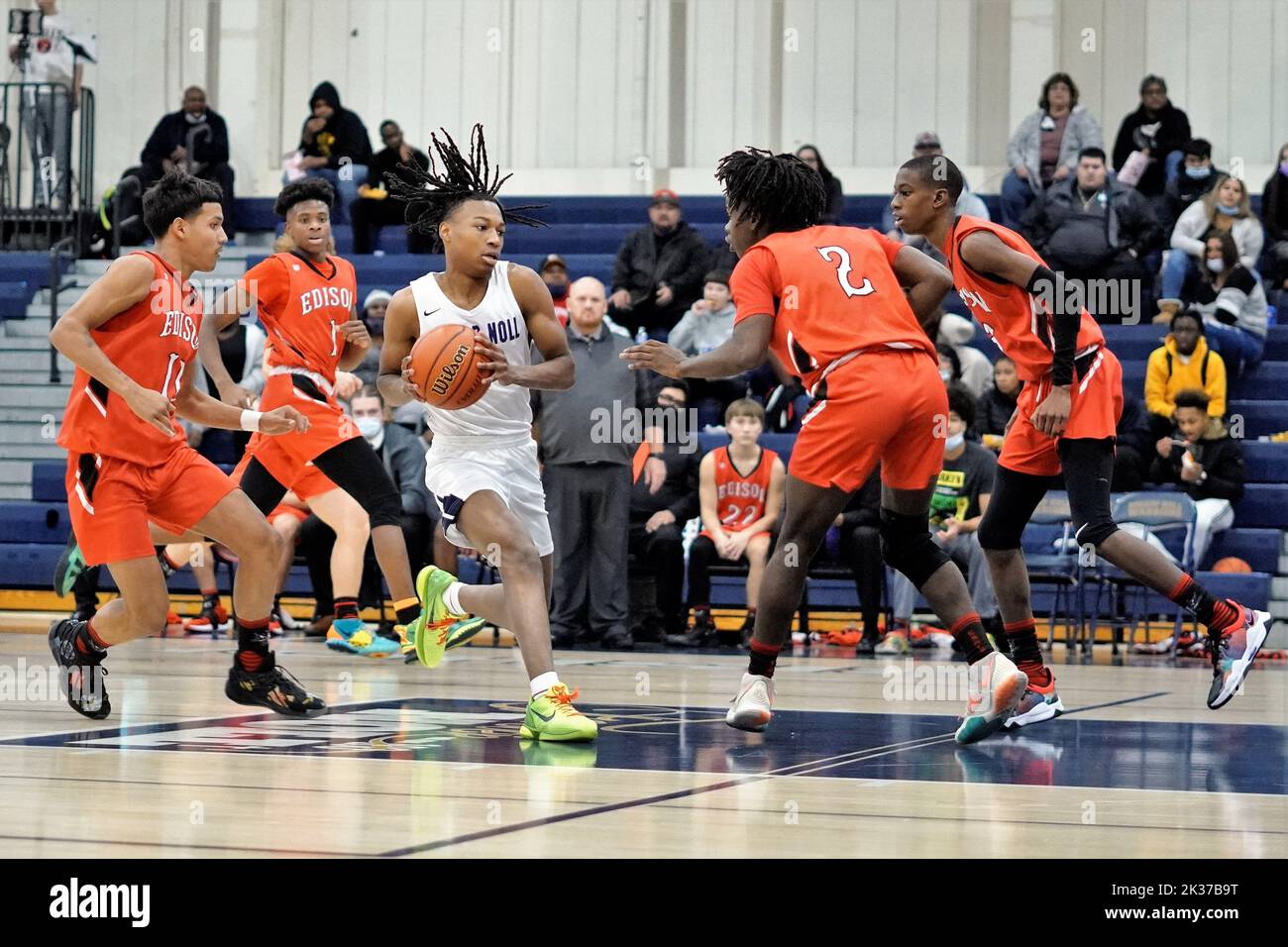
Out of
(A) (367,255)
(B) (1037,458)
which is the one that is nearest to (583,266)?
(A) (367,255)

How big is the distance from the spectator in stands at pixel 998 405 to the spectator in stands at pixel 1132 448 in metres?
0.73

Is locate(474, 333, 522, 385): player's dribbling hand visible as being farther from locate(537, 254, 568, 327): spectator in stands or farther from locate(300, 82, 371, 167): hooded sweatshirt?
locate(300, 82, 371, 167): hooded sweatshirt

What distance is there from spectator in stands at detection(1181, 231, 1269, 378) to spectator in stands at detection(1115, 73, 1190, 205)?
180 centimetres

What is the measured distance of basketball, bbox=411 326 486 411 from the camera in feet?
17.5

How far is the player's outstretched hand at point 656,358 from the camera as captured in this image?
5074 mm

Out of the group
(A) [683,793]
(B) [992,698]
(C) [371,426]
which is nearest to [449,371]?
(A) [683,793]

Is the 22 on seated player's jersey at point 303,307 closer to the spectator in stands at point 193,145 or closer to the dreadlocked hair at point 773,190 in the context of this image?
the dreadlocked hair at point 773,190

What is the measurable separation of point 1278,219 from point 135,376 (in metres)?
10.8

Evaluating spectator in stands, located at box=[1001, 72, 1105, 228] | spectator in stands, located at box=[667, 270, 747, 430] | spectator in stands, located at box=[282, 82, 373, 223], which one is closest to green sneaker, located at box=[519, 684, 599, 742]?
spectator in stands, located at box=[667, 270, 747, 430]

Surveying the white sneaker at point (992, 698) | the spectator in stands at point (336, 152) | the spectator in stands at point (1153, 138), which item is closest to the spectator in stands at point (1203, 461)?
the spectator in stands at point (1153, 138)

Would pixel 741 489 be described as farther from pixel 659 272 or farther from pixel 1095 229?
pixel 1095 229
